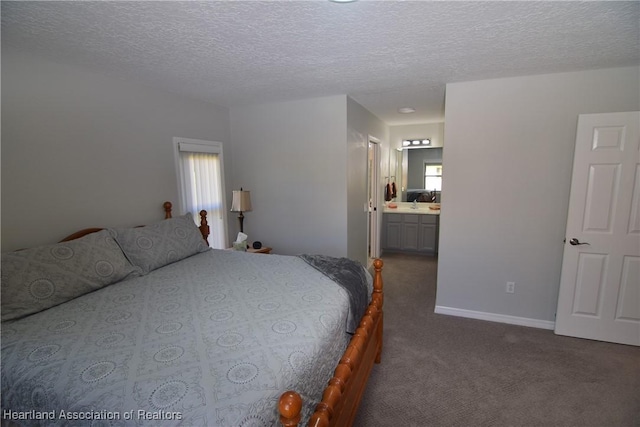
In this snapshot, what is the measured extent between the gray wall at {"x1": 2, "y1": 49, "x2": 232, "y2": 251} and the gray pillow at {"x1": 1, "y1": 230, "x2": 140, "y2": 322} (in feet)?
1.19

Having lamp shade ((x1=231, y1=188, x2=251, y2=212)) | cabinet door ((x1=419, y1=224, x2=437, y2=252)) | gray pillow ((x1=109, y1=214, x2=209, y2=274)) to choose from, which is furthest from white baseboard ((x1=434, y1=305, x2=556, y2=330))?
gray pillow ((x1=109, y1=214, x2=209, y2=274))

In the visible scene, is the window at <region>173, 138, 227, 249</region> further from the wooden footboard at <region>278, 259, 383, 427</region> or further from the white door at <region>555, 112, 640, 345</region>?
the white door at <region>555, 112, 640, 345</region>

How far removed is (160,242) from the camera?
2551mm

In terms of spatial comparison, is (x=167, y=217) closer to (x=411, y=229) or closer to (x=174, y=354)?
(x=174, y=354)

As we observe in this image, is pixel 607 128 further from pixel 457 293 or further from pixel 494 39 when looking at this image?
pixel 457 293

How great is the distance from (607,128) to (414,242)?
332cm

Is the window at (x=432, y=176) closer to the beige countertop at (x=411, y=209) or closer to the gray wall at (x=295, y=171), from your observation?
the beige countertop at (x=411, y=209)

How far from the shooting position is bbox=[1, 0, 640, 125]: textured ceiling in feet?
5.18

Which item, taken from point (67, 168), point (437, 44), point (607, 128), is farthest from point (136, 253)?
point (607, 128)

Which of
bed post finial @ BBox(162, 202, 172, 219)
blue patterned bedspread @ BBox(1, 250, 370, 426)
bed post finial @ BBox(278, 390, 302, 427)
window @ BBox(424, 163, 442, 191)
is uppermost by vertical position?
window @ BBox(424, 163, 442, 191)

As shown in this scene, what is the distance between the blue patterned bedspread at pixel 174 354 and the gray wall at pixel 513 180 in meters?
1.85

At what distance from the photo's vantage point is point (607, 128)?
248 centimetres

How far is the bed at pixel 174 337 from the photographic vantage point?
1.09 meters

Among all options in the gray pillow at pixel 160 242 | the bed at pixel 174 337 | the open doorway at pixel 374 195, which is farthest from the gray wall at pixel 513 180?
the gray pillow at pixel 160 242
